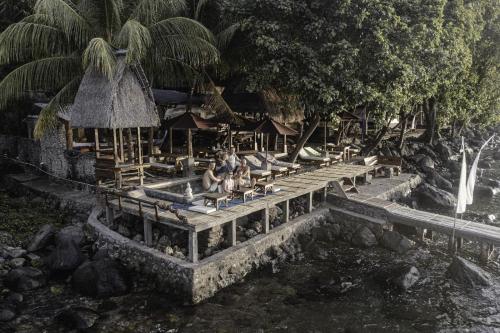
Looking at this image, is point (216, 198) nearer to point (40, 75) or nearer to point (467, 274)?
point (467, 274)

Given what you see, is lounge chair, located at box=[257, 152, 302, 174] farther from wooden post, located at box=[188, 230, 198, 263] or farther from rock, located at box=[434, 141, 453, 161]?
rock, located at box=[434, 141, 453, 161]

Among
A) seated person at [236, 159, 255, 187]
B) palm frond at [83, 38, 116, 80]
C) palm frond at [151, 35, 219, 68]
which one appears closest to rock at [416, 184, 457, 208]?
seated person at [236, 159, 255, 187]

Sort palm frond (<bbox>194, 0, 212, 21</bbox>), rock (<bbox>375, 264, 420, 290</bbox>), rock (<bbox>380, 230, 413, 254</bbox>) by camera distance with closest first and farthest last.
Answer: rock (<bbox>375, 264, 420, 290</bbox>) < rock (<bbox>380, 230, 413, 254</bbox>) < palm frond (<bbox>194, 0, 212, 21</bbox>)

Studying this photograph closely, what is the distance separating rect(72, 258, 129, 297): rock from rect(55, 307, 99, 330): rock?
2.74ft

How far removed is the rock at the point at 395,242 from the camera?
13891 mm

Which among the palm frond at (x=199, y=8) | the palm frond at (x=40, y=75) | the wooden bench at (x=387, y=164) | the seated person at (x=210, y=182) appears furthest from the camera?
the wooden bench at (x=387, y=164)

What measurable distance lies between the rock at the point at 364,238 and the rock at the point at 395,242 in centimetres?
36

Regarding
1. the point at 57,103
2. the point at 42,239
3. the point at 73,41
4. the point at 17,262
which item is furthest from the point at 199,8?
the point at 17,262

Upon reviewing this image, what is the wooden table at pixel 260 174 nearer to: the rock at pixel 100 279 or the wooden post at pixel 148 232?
the wooden post at pixel 148 232

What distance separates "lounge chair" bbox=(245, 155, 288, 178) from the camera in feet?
54.2

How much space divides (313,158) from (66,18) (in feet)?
41.5

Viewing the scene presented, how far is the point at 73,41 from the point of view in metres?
15.5

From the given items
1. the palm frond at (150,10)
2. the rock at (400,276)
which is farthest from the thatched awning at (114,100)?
the rock at (400,276)

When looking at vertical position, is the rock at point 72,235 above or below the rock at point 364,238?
above
